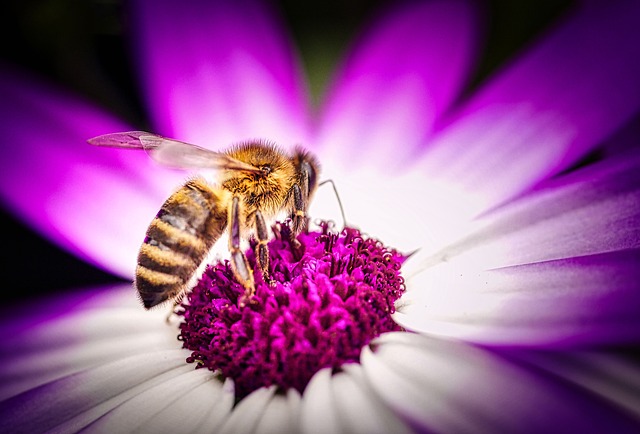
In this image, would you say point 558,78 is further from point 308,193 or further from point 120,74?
point 120,74

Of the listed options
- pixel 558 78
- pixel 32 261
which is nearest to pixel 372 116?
pixel 558 78

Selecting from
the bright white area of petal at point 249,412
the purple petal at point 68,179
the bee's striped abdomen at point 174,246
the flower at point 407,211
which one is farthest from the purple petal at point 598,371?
the purple petal at point 68,179

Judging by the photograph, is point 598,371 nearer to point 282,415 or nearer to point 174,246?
point 282,415

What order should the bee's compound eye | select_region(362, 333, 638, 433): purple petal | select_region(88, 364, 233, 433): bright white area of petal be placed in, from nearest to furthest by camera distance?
select_region(362, 333, 638, 433): purple petal, select_region(88, 364, 233, 433): bright white area of petal, the bee's compound eye

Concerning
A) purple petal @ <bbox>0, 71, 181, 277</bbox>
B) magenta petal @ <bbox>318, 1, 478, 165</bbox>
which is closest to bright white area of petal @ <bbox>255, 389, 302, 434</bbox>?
purple petal @ <bbox>0, 71, 181, 277</bbox>


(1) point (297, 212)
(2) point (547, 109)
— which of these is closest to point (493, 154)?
(2) point (547, 109)

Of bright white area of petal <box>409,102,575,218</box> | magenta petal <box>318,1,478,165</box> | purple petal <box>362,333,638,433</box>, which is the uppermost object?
magenta petal <box>318,1,478,165</box>

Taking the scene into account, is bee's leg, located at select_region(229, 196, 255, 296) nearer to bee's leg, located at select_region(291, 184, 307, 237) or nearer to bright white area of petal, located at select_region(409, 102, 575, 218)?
bee's leg, located at select_region(291, 184, 307, 237)
